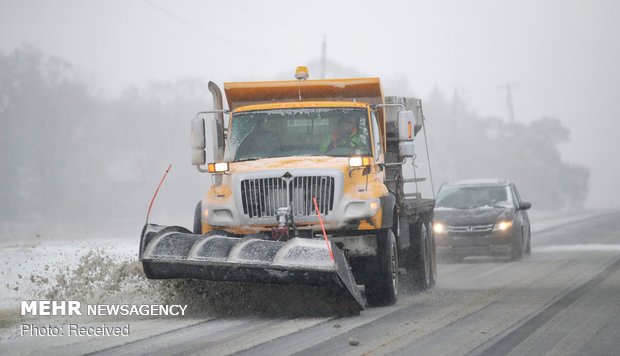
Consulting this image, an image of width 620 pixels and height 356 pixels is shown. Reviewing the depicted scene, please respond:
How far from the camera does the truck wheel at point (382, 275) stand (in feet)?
37.2

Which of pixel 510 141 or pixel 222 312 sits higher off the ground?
pixel 510 141

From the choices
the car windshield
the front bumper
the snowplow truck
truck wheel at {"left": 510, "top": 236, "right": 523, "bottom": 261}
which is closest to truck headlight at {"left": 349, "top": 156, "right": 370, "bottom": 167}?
the snowplow truck

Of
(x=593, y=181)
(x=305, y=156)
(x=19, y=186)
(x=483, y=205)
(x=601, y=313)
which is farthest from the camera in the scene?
(x=593, y=181)

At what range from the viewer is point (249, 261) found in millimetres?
10102

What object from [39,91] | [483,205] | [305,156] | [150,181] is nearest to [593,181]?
[150,181]

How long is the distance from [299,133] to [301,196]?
1.33 meters

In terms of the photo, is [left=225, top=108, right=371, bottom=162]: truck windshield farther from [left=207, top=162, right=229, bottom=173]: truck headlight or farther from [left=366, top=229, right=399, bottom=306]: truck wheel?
[left=366, top=229, right=399, bottom=306]: truck wheel

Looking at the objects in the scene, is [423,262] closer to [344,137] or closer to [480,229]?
[344,137]

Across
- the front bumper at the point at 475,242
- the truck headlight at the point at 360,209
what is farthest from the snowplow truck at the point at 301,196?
the front bumper at the point at 475,242

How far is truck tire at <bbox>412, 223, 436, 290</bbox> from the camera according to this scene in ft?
47.5

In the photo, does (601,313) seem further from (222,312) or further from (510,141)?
(510,141)

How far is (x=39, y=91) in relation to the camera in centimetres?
6844

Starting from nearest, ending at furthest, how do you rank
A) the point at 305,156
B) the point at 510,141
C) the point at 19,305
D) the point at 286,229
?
1. the point at 286,229
2. the point at 305,156
3. the point at 19,305
4. the point at 510,141

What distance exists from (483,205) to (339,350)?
14125 millimetres
